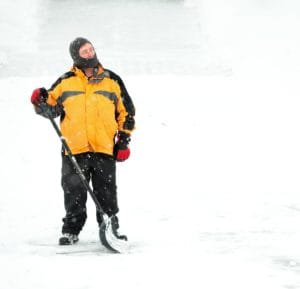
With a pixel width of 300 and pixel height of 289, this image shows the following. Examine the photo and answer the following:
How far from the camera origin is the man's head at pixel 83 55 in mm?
6295

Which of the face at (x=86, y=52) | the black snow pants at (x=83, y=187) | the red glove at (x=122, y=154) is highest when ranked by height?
the face at (x=86, y=52)

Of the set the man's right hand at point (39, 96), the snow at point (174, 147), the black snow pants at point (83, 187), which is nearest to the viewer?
the snow at point (174, 147)

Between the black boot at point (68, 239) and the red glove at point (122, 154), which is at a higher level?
the red glove at point (122, 154)

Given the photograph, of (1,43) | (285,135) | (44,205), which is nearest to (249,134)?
(285,135)

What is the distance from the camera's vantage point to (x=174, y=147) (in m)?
10.7

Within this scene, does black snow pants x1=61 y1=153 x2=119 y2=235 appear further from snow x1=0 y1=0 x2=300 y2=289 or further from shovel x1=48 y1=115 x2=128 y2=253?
snow x1=0 y1=0 x2=300 y2=289

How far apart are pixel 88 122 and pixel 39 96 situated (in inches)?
18.1

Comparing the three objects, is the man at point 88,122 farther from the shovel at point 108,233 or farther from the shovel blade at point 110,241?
the shovel blade at point 110,241

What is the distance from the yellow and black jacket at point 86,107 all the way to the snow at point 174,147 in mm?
913

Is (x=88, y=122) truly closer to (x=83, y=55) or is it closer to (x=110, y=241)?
(x=83, y=55)

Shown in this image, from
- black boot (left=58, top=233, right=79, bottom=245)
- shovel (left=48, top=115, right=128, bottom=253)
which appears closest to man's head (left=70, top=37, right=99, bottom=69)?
shovel (left=48, top=115, right=128, bottom=253)

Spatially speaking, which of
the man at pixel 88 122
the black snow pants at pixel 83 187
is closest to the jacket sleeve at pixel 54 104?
the man at pixel 88 122

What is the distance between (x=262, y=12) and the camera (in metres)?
17.9

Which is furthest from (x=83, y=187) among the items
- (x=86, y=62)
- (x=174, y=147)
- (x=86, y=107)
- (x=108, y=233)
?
(x=174, y=147)
